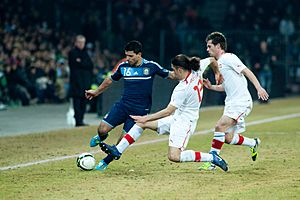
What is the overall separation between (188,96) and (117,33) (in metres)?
22.4

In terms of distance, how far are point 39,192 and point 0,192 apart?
50 cm

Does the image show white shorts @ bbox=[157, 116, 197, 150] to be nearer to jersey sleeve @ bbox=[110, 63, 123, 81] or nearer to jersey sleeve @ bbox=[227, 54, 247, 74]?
jersey sleeve @ bbox=[227, 54, 247, 74]

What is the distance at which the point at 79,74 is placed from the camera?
66.1ft

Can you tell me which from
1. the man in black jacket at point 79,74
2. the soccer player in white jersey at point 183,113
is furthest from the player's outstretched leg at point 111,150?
the man in black jacket at point 79,74

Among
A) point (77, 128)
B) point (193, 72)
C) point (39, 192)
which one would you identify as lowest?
point (77, 128)

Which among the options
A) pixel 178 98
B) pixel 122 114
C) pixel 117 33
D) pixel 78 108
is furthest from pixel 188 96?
pixel 117 33

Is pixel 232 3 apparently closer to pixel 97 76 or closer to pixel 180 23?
pixel 180 23

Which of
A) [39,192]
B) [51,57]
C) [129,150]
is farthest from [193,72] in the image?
[51,57]

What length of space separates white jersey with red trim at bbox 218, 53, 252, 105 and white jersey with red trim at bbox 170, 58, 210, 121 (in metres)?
0.77

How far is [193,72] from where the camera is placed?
11.8 metres

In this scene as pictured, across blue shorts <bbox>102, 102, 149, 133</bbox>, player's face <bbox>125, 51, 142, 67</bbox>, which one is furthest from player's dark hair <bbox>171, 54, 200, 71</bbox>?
blue shorts <bbox>102, 102, 149, 133</bbox>

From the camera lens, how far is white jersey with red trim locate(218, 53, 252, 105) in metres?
12.6

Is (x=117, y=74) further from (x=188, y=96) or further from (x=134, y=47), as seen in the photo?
(x=188, y=96)

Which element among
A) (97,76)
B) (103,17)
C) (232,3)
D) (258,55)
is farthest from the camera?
(232,3)
